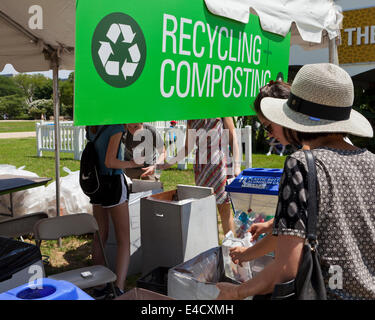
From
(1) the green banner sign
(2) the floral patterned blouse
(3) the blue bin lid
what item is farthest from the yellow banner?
(2) the floral patterned blouse

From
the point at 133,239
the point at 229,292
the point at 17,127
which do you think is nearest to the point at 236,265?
the point at 229,292

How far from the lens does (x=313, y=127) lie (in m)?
1.16

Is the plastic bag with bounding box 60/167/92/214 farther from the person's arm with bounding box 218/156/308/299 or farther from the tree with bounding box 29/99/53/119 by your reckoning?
the tree with bounding box 29/99/53/119

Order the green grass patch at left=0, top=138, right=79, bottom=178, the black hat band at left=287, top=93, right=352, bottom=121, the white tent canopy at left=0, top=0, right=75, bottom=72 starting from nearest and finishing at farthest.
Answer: the black hat band at left=287, top=93, right=352, bottom=121, the white tent canopy at left=0, top=0, right=75, bottom=72, the green grass patch at left=0, top=138, right=79, bottom=178

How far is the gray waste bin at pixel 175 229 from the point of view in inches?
99.7

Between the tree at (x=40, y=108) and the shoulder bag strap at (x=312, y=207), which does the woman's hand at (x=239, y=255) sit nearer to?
the shoulder bag strap at (x=312, y=207)

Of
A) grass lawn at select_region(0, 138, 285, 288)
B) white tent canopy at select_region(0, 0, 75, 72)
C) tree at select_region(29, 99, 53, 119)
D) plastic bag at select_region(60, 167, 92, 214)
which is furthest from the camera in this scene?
tree at select_region(29, 99, 53, 119)

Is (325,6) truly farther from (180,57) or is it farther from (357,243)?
(357,243)

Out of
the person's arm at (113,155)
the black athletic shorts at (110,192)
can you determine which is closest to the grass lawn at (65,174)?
the black athletic shorts at (110,192)

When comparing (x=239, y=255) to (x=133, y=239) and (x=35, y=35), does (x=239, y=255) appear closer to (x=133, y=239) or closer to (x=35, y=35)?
(x=133, y=239)

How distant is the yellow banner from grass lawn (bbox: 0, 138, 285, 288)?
182 inches

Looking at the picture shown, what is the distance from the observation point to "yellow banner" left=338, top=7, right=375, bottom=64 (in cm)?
1131

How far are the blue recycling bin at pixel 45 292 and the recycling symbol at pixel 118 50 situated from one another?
0.86 m

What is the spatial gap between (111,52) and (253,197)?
48.6 inches
